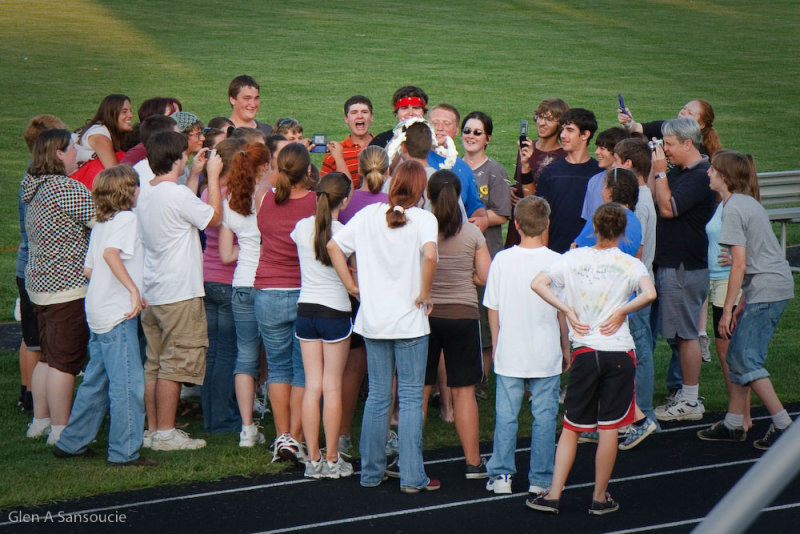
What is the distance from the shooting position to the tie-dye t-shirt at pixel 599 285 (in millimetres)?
5699

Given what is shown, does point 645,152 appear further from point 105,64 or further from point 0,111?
point 105,64

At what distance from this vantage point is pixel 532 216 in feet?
19.5

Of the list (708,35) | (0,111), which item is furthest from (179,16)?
(708,35)

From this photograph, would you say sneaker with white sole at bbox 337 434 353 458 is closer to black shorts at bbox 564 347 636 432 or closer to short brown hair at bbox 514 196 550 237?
black shorts at bbox 564 347 636 432

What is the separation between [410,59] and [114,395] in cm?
2235

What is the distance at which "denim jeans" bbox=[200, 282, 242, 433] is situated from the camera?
7320 mm

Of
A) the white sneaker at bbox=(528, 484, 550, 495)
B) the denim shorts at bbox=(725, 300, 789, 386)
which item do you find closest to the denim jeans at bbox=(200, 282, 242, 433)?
the white sneaker at bbox=(528, 484, 550, 495)

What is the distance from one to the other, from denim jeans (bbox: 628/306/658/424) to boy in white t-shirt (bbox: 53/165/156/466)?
10.6 feet

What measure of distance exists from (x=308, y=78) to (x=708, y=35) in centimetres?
1351

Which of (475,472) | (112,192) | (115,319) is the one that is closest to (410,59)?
(112,192)

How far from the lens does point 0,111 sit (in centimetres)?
2248

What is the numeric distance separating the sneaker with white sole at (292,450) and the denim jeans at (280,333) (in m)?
0.36

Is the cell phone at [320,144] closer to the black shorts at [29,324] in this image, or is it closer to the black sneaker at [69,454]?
the black shorts at [29,324]

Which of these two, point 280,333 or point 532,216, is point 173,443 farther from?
point 532,216
